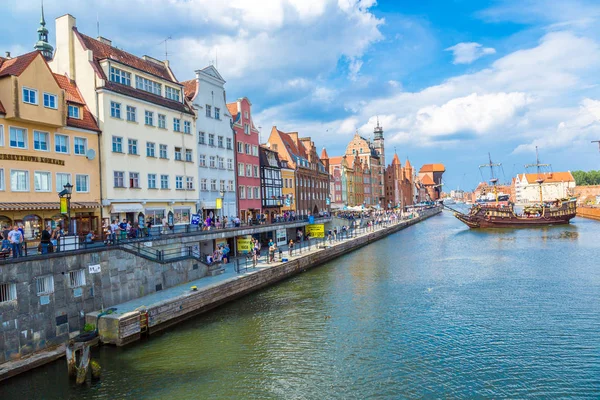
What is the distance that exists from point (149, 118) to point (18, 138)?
12.3m

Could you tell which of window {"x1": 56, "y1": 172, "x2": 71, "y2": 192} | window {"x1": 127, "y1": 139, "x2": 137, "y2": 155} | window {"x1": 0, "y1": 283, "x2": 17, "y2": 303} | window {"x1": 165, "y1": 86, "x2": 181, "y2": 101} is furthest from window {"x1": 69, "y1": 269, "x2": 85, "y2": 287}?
window {"x1": 165, "y1": 86, "x2": 181, "y2": 101}

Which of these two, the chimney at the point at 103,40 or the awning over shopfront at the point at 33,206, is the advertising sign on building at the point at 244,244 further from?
the chimney at the point at 103,40

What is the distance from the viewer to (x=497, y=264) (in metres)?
42.2

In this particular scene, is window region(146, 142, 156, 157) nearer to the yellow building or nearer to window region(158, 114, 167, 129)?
window region(158, 114, 167, 129)

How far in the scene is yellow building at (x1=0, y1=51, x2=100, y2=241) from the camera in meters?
24.6

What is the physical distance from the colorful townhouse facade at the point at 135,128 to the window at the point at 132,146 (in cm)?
8

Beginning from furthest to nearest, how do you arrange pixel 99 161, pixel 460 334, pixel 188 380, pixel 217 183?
pixel 217 183
pixel 99 161
pixel 460 334
pixel 188 380

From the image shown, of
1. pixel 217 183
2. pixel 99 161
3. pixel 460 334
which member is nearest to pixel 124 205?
pixel 99 161

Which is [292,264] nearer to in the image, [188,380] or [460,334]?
[460,334]

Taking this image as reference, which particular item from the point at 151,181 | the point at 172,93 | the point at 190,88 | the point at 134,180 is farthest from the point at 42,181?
the point at 190,88

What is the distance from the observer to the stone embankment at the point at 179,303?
20484 mm

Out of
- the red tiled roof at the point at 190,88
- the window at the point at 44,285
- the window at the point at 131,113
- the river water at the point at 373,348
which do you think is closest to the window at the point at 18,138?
the window at the point at 131,113

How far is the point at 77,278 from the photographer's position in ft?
69.6

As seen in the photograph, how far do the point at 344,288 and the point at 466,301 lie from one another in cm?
898
